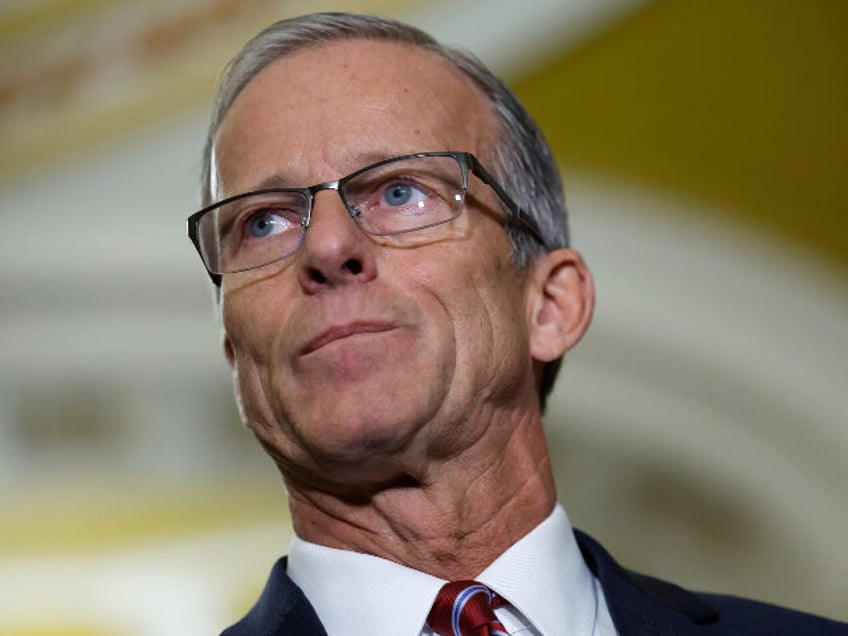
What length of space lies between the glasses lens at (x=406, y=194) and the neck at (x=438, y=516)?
31 cm

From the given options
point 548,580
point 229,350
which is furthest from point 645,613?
point 229,350

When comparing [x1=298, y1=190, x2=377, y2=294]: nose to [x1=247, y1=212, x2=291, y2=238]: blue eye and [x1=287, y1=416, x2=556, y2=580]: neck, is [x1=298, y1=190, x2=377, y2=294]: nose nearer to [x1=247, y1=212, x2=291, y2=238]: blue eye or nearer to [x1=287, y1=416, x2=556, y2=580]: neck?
[x1=247, y1=212, x2=291, y2=238]: blue eye

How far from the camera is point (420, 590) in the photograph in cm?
176

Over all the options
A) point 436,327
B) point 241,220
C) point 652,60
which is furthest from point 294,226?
point 652,60

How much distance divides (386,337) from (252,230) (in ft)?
0.93

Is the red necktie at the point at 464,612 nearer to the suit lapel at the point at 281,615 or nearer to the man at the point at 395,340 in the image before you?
the man at the point at 395,340

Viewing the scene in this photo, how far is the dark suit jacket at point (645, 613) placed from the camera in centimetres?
179

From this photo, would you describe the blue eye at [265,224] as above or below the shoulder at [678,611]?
above

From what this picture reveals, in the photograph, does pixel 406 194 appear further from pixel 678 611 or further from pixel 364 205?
pixel 678 611

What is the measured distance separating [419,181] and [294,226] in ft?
0.58

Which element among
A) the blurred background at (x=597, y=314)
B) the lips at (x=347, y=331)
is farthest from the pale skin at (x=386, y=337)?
the blurred background at (x=597, y=314)

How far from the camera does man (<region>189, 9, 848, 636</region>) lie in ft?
5.73

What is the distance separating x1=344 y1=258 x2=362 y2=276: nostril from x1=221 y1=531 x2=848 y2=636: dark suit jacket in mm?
423

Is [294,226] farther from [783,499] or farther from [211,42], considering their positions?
[783,499]
